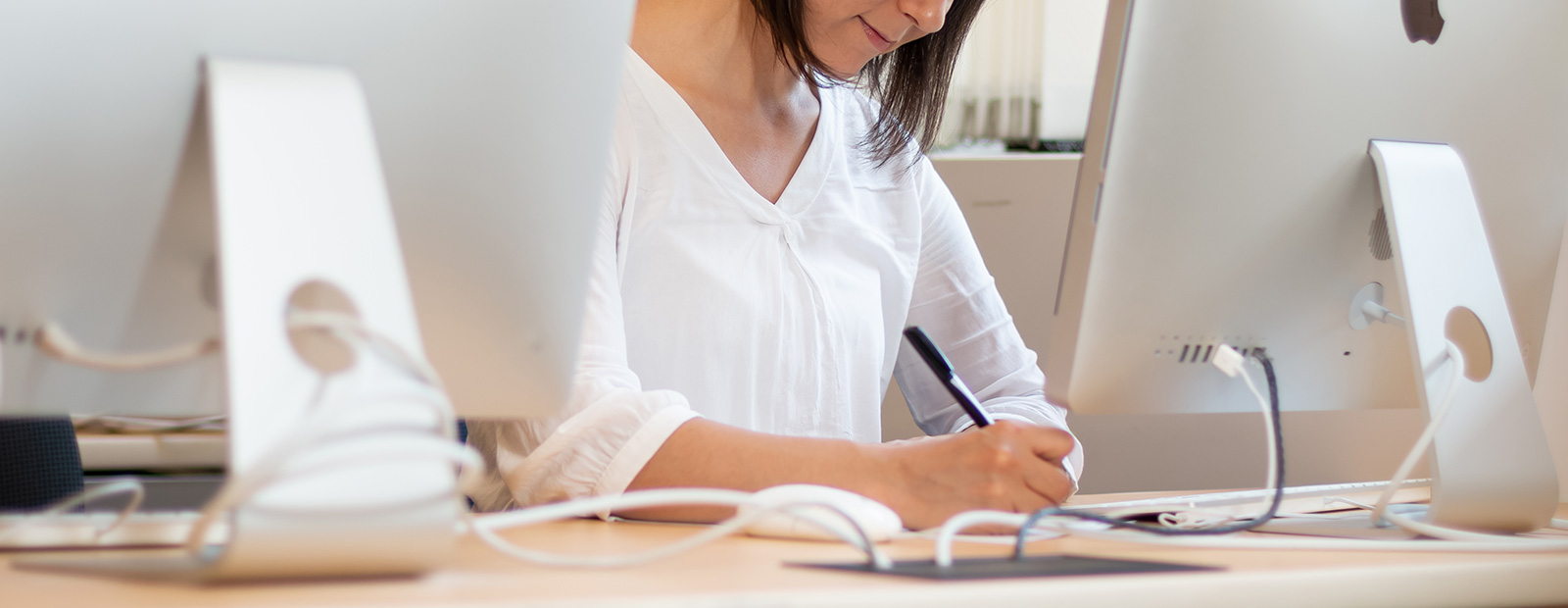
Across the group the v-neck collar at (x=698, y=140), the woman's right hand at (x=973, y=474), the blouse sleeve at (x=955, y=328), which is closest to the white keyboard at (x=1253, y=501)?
the woman's right hand at (x=973, y=474)

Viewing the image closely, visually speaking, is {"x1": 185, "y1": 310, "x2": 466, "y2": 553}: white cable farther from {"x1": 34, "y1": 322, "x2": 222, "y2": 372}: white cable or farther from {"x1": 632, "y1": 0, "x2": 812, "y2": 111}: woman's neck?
{"x1": 632, "y1": 0, "x2": 812, "y2": 111}: woman's neck

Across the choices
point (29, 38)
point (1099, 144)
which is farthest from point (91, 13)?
point (1099, 144)

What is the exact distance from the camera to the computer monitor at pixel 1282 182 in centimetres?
68

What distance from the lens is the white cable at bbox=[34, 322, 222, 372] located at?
20.6 inches

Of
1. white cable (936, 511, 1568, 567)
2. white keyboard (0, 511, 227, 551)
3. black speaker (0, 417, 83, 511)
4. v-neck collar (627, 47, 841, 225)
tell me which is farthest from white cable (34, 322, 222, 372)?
black speaker (0, 417, 83, 511)

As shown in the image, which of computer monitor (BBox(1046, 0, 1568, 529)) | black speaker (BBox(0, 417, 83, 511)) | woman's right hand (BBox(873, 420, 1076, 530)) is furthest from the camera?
black speaker (BBox(0, 417, 83, 511))

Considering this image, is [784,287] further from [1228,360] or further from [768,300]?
[1228,360]

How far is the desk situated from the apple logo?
1.12ft

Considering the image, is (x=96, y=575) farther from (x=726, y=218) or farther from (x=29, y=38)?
(x=726, y=218)

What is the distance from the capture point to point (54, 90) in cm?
48

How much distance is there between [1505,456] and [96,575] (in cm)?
79

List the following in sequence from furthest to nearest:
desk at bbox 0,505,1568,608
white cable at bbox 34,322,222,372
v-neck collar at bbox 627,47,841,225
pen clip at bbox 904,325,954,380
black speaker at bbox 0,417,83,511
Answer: black speaker at bbox 0,417,83,511 → v-neck collar at bbox 627,47,841,225 → pen clip at bbox 904,325,954,380 → white cable at bbox 34,322,222,372 → desk at bbox 0,505,1568,608

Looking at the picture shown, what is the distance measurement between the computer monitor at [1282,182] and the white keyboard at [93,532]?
510 mm

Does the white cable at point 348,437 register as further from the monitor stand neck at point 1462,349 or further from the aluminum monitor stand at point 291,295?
the monitor stand neck at point 1462,349
